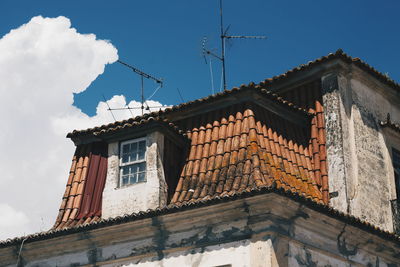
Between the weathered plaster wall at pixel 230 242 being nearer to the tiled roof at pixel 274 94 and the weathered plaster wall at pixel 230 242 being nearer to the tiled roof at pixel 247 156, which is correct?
the tiled roof at pixel 247 156

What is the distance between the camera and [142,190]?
1246 cm

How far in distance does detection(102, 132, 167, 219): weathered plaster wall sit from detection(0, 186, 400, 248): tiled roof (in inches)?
23.8

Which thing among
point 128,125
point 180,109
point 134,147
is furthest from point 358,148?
point 128,125

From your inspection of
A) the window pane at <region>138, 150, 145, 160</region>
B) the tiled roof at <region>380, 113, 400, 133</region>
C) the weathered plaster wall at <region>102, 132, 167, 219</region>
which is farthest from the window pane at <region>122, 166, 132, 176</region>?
the tiled roof at <region>380, 113, 400, 133</region>

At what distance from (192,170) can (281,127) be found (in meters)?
1.89

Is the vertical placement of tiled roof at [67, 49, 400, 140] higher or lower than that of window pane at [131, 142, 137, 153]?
higher

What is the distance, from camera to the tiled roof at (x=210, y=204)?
1075cm

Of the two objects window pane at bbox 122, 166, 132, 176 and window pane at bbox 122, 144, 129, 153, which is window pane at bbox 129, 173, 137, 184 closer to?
window pane at bbox 122, 166, 132, 176

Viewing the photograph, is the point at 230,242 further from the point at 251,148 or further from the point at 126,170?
the point at 126,170

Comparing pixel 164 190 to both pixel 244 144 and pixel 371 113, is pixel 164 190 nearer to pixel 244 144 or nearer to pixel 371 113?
pixel 244 144

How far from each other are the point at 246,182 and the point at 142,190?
2.01 m

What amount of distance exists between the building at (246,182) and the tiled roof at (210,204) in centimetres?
2

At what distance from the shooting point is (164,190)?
12406 millimetres

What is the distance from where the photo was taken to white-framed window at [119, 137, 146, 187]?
12.8m
